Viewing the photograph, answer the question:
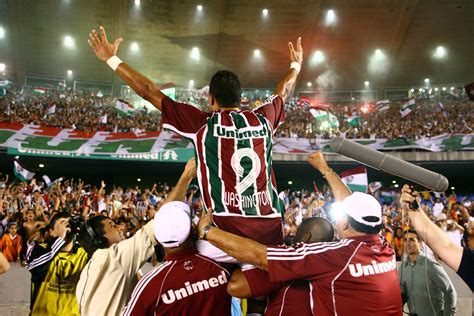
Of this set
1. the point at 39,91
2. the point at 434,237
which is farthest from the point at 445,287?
the point at 39,91

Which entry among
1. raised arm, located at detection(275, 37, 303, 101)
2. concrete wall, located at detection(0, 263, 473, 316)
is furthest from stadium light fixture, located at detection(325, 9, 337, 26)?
raised arm, located at detection(275, 37, 303, 101)

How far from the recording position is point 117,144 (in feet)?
63.1

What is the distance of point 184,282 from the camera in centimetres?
271

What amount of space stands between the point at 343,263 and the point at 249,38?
29.6m

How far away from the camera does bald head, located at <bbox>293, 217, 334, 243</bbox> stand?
3.36m

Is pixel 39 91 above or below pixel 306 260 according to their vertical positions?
above

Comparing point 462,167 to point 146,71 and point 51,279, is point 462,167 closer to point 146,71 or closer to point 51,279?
point 146,71

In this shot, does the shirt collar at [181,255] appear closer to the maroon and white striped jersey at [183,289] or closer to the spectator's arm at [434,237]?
the maroon and white striped jersey at [183,289]

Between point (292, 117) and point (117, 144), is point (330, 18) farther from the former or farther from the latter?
point (117, 144)

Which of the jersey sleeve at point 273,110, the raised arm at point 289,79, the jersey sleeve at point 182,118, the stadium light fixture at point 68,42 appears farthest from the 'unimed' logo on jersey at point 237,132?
the stadium light fixture at point 68,42

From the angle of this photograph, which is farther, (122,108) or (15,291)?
(122,108)

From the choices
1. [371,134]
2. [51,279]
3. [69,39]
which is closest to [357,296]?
[51,279]

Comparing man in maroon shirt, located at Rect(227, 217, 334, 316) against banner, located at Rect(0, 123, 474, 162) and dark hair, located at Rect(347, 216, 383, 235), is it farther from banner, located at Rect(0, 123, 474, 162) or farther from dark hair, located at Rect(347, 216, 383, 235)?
banner, located at Rect(0, 123, 474, 162)

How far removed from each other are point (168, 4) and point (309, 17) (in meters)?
9.39
